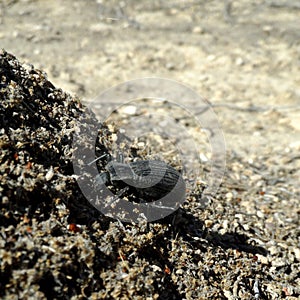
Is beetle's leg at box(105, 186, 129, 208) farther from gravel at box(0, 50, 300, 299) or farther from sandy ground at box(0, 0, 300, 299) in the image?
sandy ground at box(0, 0, 300, 299)

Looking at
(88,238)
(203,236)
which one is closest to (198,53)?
(203,236)

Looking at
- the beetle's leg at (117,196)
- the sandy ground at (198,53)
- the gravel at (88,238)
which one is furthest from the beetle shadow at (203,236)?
the sandy ground at (198,53)

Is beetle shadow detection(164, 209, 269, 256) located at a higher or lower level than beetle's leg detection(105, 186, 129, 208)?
lower

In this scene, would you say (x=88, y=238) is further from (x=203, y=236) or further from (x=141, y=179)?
(x=203, y=236)

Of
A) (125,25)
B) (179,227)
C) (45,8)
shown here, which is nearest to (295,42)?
(125,25)

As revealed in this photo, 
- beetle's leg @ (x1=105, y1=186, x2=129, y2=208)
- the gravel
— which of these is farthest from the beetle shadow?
beetle's leg @ (x1=105, y1=186, x2=129, y2=208)

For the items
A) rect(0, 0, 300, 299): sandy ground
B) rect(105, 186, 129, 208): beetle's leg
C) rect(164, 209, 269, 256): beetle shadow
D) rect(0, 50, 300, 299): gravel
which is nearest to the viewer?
rect(0, 50, 300, 299): gravel
